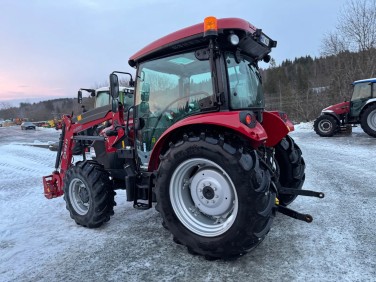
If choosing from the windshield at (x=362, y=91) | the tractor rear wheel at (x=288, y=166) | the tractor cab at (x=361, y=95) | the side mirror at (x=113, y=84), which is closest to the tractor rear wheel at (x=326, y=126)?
the tractor cab at (x=361, y=95)

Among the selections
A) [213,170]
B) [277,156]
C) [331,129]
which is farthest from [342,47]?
[213,170]

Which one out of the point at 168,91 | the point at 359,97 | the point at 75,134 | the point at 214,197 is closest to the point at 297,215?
the point at 214,197

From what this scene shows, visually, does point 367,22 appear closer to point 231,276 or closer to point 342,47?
point 342,47

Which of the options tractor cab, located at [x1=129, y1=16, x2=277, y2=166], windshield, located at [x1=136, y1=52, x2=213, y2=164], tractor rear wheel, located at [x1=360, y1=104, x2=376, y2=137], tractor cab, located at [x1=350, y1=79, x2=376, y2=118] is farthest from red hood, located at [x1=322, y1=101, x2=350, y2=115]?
windshield, located at [x1=136, y1=52, x2=213, y2=164]

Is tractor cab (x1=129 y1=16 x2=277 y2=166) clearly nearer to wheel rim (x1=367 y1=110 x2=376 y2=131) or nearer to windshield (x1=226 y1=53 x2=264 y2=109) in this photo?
→ windshield (x1=226 y1=53 x2=264 y2=109)

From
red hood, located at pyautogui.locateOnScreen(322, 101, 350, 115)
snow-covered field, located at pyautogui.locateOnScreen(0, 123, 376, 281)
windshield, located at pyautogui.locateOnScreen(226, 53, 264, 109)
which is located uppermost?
windshield, located at pyautogui.locateOnScreen(226, 53, 264, 109)

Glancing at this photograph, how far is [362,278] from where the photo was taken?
2.38 metres

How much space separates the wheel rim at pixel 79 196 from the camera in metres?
3.95

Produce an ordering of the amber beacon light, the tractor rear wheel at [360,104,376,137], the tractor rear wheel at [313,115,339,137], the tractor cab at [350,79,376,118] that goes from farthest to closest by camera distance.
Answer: the tractor rear wheel at [313,115,339,137], the tractor cab at [350,79,376,118], the tractor rear wheel at [360,104,376,137], the amber beacon light

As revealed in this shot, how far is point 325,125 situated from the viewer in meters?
12.4

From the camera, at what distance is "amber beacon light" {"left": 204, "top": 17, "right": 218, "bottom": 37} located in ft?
8.66

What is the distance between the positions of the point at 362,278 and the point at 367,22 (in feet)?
66.1

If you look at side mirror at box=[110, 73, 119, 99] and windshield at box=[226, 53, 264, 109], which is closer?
windshield at box=[226, 53, 264, 109]

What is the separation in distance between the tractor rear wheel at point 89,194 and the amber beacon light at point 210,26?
219cm
